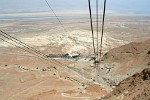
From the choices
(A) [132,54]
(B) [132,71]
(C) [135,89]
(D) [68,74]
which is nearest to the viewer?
(C) [135,89]

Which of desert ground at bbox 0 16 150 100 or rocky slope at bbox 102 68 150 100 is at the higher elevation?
rocky slope at bbox 102 68 150 100

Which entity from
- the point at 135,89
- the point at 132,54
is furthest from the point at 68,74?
the point at 135,89

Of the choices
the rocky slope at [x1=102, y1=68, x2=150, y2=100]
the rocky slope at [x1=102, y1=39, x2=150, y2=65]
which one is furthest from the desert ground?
the rocky slope at [x1=102, y1=68, x2=150, y2=100]

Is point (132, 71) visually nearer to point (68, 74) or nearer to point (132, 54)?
point (132, 54)

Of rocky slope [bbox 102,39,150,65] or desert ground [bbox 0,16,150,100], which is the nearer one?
desert ground [bbox 0,16,150,100]

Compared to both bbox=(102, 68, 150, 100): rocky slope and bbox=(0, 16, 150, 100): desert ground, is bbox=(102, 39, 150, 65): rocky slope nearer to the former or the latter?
bbox=(0, 16, 150, 100): desert ground

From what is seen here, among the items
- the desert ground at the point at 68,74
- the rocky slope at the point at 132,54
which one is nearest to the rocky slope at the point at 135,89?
the desert ground at the point at 68,74

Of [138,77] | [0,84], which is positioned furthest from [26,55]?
[138,77]

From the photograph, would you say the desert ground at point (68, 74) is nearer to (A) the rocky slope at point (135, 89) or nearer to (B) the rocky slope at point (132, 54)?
(B) the rocky slope at point (132, 54)

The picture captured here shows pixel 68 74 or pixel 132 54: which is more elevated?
pixel 132 54

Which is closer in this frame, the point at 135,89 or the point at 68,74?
the point at 135,89

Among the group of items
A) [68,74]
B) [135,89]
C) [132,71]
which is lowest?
[68,74]
